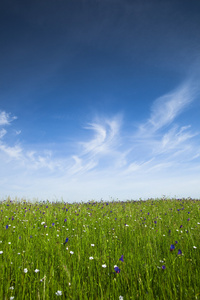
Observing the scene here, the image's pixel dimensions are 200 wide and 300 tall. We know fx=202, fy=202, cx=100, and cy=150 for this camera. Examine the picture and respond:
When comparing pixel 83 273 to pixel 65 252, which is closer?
pixel 83 273

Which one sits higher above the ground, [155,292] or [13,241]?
[13,241]

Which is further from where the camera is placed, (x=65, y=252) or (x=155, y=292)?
(x=65, y=252)

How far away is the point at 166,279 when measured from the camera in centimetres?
292

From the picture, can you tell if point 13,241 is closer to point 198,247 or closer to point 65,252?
point 65,252

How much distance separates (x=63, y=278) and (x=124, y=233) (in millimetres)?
2881

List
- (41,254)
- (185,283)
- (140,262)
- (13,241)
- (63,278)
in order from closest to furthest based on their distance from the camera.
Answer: (185,283) < (63,278) < (140,262) < (41,254) < (13,241)

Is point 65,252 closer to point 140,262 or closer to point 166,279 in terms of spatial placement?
point 140,262

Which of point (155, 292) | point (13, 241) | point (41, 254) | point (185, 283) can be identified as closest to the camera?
point (155, 292)

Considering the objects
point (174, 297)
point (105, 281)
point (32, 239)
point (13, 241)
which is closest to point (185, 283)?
point (174, 297)

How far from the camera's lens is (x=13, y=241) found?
5043 mm

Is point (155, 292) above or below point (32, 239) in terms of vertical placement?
below

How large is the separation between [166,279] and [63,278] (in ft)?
5.15

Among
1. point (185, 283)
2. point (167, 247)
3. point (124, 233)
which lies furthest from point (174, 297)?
point (124, 233)

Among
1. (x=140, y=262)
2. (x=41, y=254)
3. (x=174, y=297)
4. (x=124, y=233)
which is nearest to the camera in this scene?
(x=174, y=297)
